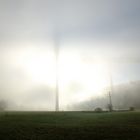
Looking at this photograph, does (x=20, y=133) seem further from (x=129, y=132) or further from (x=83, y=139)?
(x=129, y=132)

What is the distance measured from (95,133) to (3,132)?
20.4 metres

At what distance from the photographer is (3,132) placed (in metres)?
50.1

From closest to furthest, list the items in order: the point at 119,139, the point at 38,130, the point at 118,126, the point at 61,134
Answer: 1. the point at 119,139
2. the point at 61,134
3. the point at 38,130
4. the point at 118,126

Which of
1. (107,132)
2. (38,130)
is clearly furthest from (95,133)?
(38,130)

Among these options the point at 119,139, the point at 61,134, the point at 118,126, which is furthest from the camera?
the point at 118,126

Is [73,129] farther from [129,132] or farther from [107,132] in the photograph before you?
[129,132]

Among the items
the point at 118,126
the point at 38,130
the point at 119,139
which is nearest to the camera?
the point at 119,139

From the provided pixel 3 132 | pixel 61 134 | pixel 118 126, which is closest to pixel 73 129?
pixel 61 134

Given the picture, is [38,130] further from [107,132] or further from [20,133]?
[107,132]

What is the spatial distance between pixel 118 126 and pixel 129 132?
6283 mm

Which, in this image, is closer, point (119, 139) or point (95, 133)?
point (119, 139)

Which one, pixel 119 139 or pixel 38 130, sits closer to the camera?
pixel 119 139

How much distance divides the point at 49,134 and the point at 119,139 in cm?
1478

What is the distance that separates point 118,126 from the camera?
5522 cm
